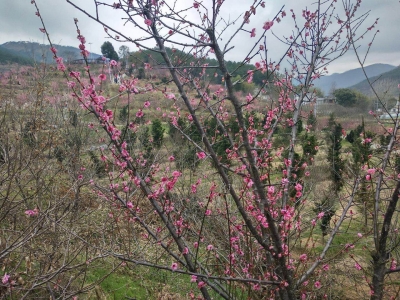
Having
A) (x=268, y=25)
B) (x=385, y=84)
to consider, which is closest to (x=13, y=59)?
(x=385, y=84)

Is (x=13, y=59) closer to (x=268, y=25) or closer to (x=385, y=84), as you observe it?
(x=385, y=84)

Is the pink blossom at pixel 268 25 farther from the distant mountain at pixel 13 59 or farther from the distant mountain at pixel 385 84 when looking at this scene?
the distant mountain at pixel 13 59

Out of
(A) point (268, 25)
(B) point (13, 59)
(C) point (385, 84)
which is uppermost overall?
(B) point (13, 59)

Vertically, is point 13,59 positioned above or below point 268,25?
Answer: above

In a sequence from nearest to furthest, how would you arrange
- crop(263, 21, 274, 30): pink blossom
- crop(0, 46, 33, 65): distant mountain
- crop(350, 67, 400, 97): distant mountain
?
crop(263, 21, 274, 30): pink blossom < crop(350, 67, 400, 97): distant mountain < crop(0, 46, 33, 65): distant mountain

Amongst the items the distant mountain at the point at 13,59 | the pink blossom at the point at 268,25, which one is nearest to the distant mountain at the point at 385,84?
the pink blossom at the point at 268,25

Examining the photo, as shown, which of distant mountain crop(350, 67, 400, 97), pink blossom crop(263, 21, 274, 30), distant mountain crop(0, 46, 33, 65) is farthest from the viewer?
distant mountain crop(0, 46, 33, 65)

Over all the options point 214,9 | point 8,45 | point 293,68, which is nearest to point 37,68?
point 293,68

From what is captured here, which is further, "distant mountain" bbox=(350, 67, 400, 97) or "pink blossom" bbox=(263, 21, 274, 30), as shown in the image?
"distant mountain" bbox=(350, 67, 400, 97)

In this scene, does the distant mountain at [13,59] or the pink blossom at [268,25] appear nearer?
the pink blossom at [268,25]

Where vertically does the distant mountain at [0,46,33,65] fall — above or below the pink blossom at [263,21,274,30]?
above

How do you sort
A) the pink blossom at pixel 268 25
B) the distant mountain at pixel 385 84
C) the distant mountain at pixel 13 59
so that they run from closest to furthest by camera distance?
the pink blossom at pixel 268 25
the distant mountain at pixel 385 84
the distant mountain at pixel 13 59

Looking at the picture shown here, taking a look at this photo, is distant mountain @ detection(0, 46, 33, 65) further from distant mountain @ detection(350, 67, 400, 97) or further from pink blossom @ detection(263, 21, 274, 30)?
pink blossom @ detection(263, 21, 274, 30)

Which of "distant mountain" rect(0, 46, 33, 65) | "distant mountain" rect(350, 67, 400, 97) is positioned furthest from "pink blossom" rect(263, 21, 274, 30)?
"distant mountain" rect(0, 46, 33, 65)
